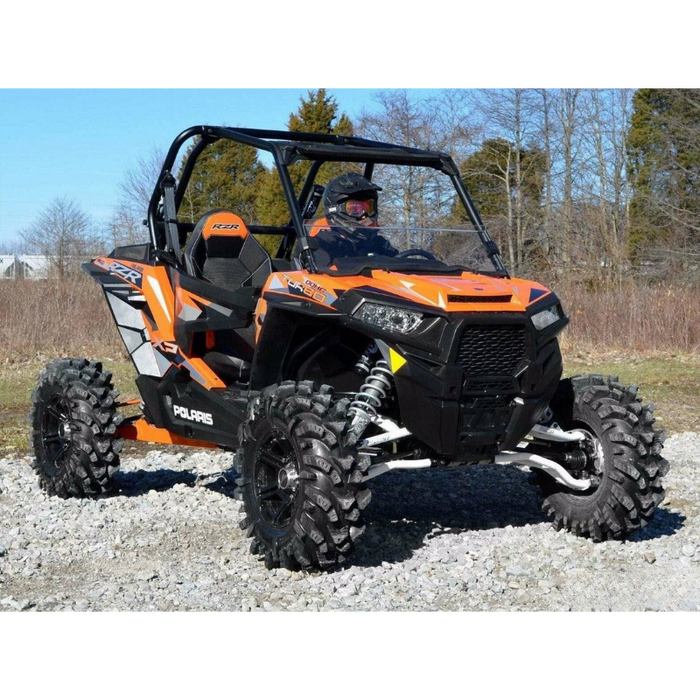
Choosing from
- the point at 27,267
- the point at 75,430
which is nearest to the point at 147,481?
the point at 75,430

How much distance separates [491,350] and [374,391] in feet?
2.39

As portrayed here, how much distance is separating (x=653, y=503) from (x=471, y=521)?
1.33m

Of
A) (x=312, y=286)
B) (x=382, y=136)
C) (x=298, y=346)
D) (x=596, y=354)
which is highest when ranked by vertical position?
(x=382, y=136)

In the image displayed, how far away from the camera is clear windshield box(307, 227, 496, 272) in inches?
238

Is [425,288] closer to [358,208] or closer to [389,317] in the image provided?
[389,317]

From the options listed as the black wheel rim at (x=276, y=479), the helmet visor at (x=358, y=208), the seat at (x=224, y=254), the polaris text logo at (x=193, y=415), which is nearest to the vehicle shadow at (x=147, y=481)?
the polaris text logo at (x=193, y=415)

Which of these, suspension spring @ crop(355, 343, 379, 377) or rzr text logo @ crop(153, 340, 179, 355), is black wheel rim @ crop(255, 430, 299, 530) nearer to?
suspension spring @ crop(355, 343, 379, 377)

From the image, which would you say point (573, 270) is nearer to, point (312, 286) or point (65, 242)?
point (65, 242)

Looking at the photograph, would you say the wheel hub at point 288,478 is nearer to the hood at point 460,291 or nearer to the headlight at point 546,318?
the hood at point 460,291

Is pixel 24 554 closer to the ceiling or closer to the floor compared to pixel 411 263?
closer to the floor

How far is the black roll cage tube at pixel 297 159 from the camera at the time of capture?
621 centimetres

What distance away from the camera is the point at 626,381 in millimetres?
14922

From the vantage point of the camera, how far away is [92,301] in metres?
20.3
